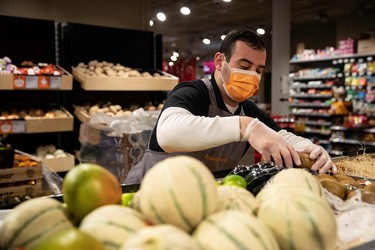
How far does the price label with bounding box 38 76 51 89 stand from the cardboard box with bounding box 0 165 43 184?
45.9 inches

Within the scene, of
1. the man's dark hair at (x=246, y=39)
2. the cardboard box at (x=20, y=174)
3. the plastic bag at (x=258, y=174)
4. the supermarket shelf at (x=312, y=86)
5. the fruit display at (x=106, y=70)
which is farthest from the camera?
the supermarket shelf at (x=312, y=86)

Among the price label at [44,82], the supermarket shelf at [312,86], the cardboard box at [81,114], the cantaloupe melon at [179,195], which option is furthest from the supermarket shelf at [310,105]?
the cantaloupe melon at [179,195]

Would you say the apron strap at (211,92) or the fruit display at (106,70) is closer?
the apron strap at (211,92)

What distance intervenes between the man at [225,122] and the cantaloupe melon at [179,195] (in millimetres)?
718

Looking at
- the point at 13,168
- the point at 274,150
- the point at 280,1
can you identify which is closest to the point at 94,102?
the point at 13,168

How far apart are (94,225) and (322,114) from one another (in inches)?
346

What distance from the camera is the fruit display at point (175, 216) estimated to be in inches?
27.0

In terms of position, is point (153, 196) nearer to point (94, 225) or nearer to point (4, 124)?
point (94, 225)

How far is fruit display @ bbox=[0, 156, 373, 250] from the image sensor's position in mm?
687

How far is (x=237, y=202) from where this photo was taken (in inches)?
34.8

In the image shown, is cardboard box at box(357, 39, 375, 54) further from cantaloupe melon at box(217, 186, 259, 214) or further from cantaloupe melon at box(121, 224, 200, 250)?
cantaloupe melon at box(121, 224, 200, 250)

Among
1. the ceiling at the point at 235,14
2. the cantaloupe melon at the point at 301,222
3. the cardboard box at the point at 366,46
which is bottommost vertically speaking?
the cantaloupe melon at the point at 301,222

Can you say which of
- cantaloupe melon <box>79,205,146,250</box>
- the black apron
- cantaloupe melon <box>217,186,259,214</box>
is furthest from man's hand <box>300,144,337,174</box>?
cantaloupe melon <box>79,205,146,250</box>

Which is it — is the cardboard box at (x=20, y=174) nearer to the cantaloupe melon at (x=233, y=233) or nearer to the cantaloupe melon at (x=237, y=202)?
the cantaloupe melon at (x=237, y=202)
